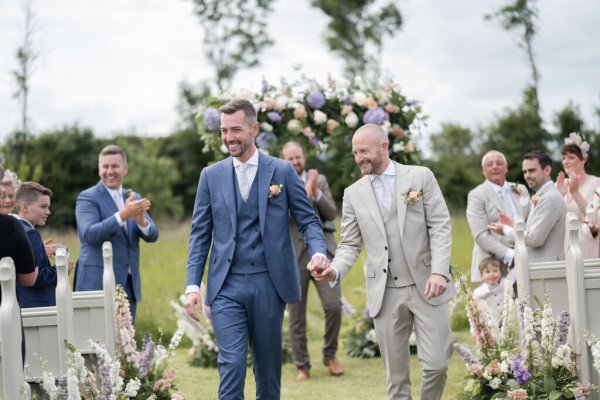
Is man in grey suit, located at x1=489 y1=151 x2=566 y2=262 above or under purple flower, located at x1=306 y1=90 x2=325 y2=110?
under

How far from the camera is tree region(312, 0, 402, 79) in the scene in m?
30.1

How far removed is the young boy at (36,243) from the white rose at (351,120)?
372 centimetres

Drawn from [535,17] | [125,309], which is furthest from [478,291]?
[535,17]

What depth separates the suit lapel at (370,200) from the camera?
5.38 metres

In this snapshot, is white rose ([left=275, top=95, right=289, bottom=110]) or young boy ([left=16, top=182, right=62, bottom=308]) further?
white rose ([left=275, top=95, right=289, bottom=110])

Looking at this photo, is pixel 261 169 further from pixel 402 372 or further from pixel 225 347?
pixel 402 372

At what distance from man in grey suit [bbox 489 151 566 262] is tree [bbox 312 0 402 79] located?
22.8m

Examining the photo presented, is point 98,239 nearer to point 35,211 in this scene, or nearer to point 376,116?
point 35,211

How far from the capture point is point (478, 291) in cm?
792

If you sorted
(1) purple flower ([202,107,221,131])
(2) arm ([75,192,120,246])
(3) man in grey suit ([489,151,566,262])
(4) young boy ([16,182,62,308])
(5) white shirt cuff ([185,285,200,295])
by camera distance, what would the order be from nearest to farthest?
(5) white shirt cuff ([185,285,200,295])
(4) young boy ([16,182,62,308])
(2) arm ([75,192,120,246])
(3) man in grey suit ([489,151,566,262])
(1) purple flower ([202,107,221,131])

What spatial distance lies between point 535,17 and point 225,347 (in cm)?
2269

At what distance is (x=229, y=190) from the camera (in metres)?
5.30

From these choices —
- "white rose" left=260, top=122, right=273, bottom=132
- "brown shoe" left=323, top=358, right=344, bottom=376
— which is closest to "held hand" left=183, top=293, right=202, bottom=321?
"brown shoe" left=323, top=358, right=344, bottom=376

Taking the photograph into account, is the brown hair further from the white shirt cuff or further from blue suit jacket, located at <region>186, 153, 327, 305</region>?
the white shirt cuff
